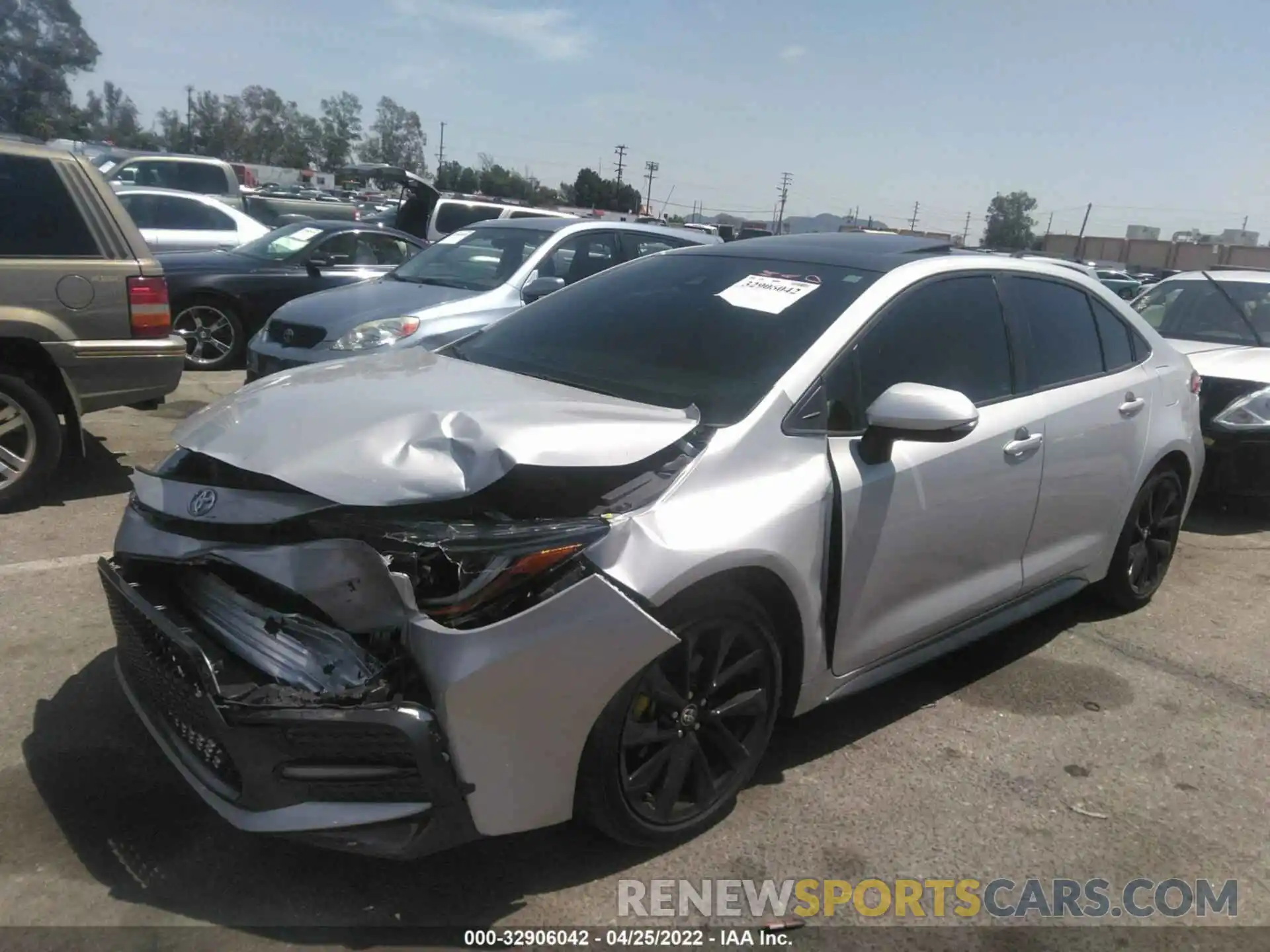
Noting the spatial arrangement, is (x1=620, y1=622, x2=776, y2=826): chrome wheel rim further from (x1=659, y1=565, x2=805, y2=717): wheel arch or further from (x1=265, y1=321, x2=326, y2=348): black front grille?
(x1=265, y1=321, x2=326, y2=348): black front grille

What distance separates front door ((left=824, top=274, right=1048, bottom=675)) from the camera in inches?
126

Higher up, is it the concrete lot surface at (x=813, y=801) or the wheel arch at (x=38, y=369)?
the wheel arch at (x=38, y=369)

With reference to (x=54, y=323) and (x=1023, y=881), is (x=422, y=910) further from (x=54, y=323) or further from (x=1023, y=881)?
(x=54, y=323)

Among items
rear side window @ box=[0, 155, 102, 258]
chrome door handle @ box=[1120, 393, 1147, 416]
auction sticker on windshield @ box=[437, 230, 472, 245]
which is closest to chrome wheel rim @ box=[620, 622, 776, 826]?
chrome door handle @ box=[1120, 393, 1147, 416]

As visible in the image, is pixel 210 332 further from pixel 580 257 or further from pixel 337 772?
pixel 337 772

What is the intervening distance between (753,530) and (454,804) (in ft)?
3.46

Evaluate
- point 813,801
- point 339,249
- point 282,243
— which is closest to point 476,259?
point 339,249

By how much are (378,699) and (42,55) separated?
56467mm

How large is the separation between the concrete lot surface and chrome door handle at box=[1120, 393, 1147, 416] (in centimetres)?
105

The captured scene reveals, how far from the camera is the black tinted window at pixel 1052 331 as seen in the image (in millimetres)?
4051

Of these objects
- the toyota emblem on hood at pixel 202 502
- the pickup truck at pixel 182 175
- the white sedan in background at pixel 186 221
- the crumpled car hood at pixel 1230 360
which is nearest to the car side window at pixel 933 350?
the toyota emblem on hood at pixel 202 502

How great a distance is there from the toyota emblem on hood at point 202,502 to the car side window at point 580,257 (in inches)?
215

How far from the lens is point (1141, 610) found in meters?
5.12

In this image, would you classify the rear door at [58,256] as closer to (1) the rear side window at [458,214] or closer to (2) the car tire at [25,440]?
(2) the car tire at [25,440]
